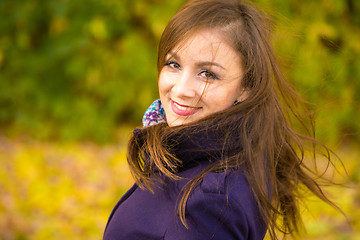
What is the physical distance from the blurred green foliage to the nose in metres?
3.21

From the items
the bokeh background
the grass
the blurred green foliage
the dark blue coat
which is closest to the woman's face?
the dark blue coat

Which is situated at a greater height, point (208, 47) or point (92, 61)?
point (92, 61)

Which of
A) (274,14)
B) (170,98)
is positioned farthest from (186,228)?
(274,14)

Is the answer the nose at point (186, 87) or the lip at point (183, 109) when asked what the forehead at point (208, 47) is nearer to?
the nose at point (186, 87)

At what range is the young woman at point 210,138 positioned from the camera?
128 cm

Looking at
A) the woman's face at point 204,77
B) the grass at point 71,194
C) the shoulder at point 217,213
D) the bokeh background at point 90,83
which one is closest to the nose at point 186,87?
the woman's face at point 204,77

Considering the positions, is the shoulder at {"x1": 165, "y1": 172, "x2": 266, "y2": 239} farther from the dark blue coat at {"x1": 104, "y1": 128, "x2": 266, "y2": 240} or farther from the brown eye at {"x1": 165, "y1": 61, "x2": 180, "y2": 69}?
the brown eye at {"x1": 165, "y1": 61, "x2": 180, "y2": 69}

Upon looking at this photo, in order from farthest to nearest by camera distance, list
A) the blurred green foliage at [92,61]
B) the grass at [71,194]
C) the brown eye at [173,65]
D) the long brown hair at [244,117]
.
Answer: the blurred green foliage at [92,61] → the grass at [71,194] → the brown eye at [173,65] → the long brown hair at [244,117]

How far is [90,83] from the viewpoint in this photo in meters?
4.88

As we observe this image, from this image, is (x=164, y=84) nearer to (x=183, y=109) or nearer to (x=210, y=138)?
(x=183, y=109)

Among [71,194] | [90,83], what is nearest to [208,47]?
[71,194]

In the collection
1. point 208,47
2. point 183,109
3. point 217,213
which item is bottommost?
point 217,213

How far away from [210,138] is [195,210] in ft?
0.82

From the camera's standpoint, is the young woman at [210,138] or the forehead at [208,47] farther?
the forehead at [208,47]
